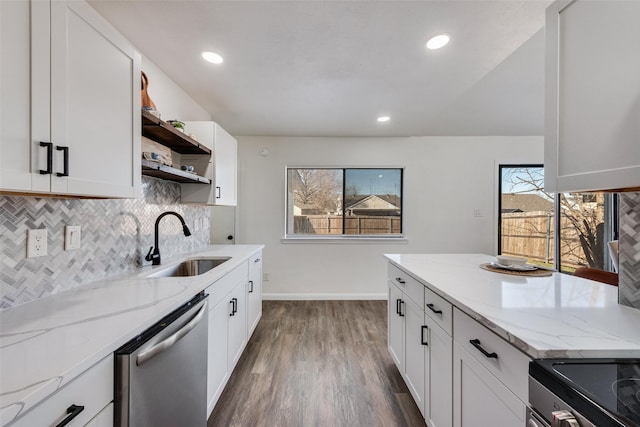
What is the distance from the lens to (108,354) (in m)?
0.74

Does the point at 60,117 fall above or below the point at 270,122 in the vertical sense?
below

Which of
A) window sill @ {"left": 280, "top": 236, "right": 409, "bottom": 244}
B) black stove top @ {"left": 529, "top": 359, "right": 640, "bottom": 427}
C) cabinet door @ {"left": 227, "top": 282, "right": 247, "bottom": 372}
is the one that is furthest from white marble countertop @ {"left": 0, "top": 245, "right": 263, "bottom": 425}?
window sill @ {"left": 280, "top": 236, "right": 409, "bottom": 244}

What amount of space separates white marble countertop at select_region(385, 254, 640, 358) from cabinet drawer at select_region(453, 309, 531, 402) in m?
0.04

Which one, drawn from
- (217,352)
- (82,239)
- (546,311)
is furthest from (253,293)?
(546,311)

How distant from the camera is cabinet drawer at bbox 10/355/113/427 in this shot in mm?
556

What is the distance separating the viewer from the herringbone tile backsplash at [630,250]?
3.28 ft

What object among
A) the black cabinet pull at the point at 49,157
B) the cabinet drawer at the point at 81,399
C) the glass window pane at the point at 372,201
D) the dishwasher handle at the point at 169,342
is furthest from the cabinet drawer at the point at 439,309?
the glass window pane at the point at 372,201

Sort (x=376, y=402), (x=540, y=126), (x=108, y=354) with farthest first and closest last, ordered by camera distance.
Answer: (x=540, y=126)
(x=376, y=402)
(x=108, y=354)

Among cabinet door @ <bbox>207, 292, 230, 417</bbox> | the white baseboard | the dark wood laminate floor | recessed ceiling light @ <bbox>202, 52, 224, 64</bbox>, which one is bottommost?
the dark wood laminate floor

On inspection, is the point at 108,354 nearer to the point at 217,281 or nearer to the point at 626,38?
the point at 217,281

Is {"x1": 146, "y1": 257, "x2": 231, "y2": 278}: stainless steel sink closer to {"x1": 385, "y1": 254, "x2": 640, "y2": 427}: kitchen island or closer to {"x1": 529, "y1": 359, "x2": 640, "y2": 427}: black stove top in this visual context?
{"x1": 385, "y1": 254, "x2": 640, "y2": 427}: kitchen island

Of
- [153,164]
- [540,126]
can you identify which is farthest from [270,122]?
[540,126]

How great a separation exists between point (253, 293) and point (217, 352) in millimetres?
981

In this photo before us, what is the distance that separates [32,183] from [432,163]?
13.3 ft
